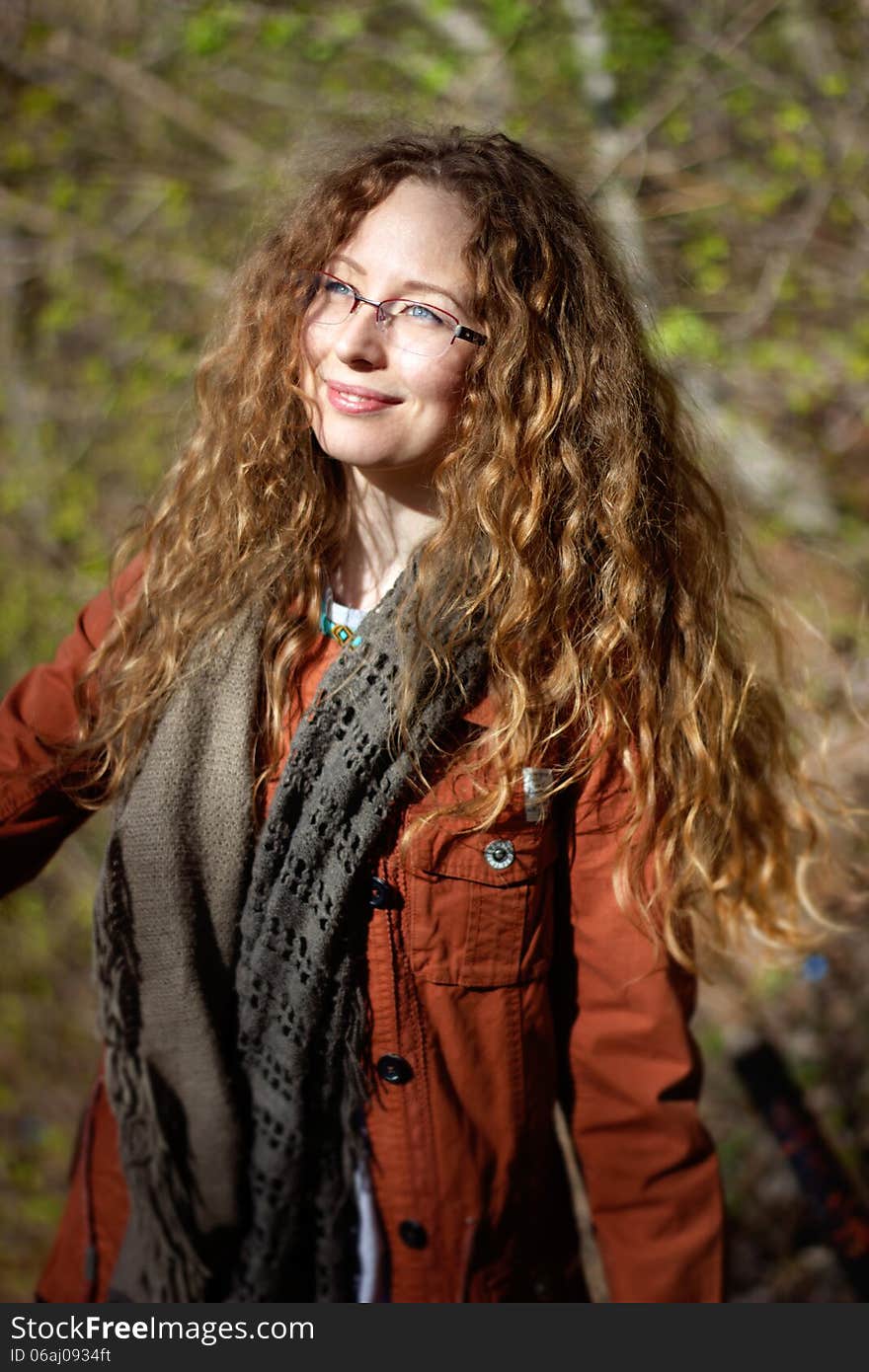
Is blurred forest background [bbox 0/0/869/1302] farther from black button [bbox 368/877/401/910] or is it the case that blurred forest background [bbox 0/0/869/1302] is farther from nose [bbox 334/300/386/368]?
nose [bbox 334/300/386/368]

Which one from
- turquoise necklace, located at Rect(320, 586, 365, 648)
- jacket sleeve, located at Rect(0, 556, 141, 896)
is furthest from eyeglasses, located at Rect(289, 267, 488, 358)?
jacket sleeve, located at Rect(0, 556, 141, 896)

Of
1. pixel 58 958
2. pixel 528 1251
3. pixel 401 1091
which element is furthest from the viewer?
pixel 58 958

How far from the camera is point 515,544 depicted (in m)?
1.32

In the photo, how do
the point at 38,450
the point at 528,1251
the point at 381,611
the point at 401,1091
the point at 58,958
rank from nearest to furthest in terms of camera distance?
the point at 381,611 → the point at 401,1091 → the point at 528,1251 → the point at 58,958 → the point at 38,450

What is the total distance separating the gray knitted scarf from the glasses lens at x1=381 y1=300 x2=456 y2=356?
299 mm

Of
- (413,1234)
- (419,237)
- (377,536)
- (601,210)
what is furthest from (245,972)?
(601,210)

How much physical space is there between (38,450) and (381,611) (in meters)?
2.99

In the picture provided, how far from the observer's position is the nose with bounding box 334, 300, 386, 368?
1.21 m

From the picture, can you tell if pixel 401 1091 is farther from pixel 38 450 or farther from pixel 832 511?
pixel 38 450

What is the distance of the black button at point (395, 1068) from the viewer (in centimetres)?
143

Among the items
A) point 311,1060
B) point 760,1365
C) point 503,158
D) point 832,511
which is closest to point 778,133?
point 832,511

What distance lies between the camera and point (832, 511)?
11.0ft

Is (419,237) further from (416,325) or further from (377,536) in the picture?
(377,536)

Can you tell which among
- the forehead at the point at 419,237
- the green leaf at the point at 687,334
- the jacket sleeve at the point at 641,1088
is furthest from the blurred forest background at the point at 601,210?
the forehead at the point at 419,237
